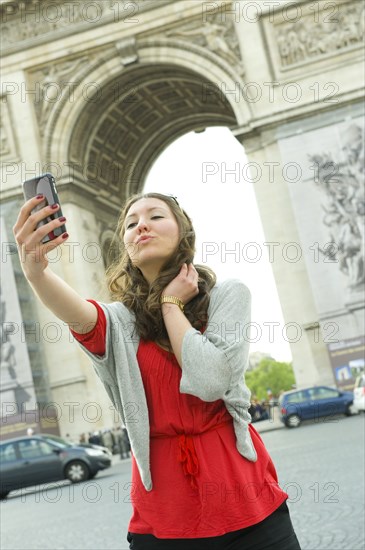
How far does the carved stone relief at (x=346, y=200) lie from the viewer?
21781 mm

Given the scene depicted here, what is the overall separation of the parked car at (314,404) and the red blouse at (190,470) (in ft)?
62.8

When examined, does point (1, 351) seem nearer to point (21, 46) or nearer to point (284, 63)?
point (21, 46)

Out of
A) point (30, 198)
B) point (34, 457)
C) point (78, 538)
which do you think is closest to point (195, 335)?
point (30, 198)

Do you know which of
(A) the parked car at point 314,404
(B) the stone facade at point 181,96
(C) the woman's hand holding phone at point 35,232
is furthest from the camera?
(B) the stone facade at point 181,96

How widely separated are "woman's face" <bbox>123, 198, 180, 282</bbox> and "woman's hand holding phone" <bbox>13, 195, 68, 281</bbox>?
30cm

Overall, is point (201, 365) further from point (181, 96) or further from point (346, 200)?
point (181, 96)

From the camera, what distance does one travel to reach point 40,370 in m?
25.0

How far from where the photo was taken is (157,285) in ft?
6.96

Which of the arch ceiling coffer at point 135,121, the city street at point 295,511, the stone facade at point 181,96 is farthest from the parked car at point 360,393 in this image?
the arch ceiling coffer at point 135,121

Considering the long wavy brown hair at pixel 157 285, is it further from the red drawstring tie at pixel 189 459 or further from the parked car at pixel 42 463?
the parked car at pixel 42 463

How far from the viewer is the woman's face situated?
2.13 metres

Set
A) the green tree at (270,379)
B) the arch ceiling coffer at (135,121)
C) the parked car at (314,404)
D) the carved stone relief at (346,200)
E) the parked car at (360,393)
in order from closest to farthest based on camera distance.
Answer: the parked car at (360,393)
the parked car at (314,404)
the carved stone relief at (346,200)
the arch ceiling coffer at (135,121)
the green tree at (270,379)

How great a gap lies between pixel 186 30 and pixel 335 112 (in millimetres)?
4774

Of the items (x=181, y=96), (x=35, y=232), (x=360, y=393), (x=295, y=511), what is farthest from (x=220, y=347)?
(x=181, y=96)
